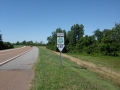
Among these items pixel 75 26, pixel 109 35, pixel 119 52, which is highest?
pixel 75 26

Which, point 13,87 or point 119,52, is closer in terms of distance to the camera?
point 13,87

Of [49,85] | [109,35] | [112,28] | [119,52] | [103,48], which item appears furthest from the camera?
[112,28]

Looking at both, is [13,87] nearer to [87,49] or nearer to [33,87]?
[33,87]

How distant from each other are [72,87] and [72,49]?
6616 cm

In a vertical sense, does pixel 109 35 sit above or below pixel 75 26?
below

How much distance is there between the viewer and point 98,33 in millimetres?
100500

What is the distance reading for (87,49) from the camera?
59.5 metres

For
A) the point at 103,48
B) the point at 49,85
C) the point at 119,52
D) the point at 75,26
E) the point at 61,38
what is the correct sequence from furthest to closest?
the point at 75,26
the point at 103,48
the point at 119,52
the point at 61,38
the point at 49,85

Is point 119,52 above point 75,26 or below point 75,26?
below

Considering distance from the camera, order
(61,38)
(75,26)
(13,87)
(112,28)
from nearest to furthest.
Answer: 1. (13,87)
2. (61,38)
3. (112,28)
4. (75,26)

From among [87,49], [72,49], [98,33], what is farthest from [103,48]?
[98,33]

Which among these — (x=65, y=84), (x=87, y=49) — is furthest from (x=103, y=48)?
(x=65, y=84)

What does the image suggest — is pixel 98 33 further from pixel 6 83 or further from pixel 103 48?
pixel 6 83

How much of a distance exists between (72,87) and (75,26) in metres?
88.6
